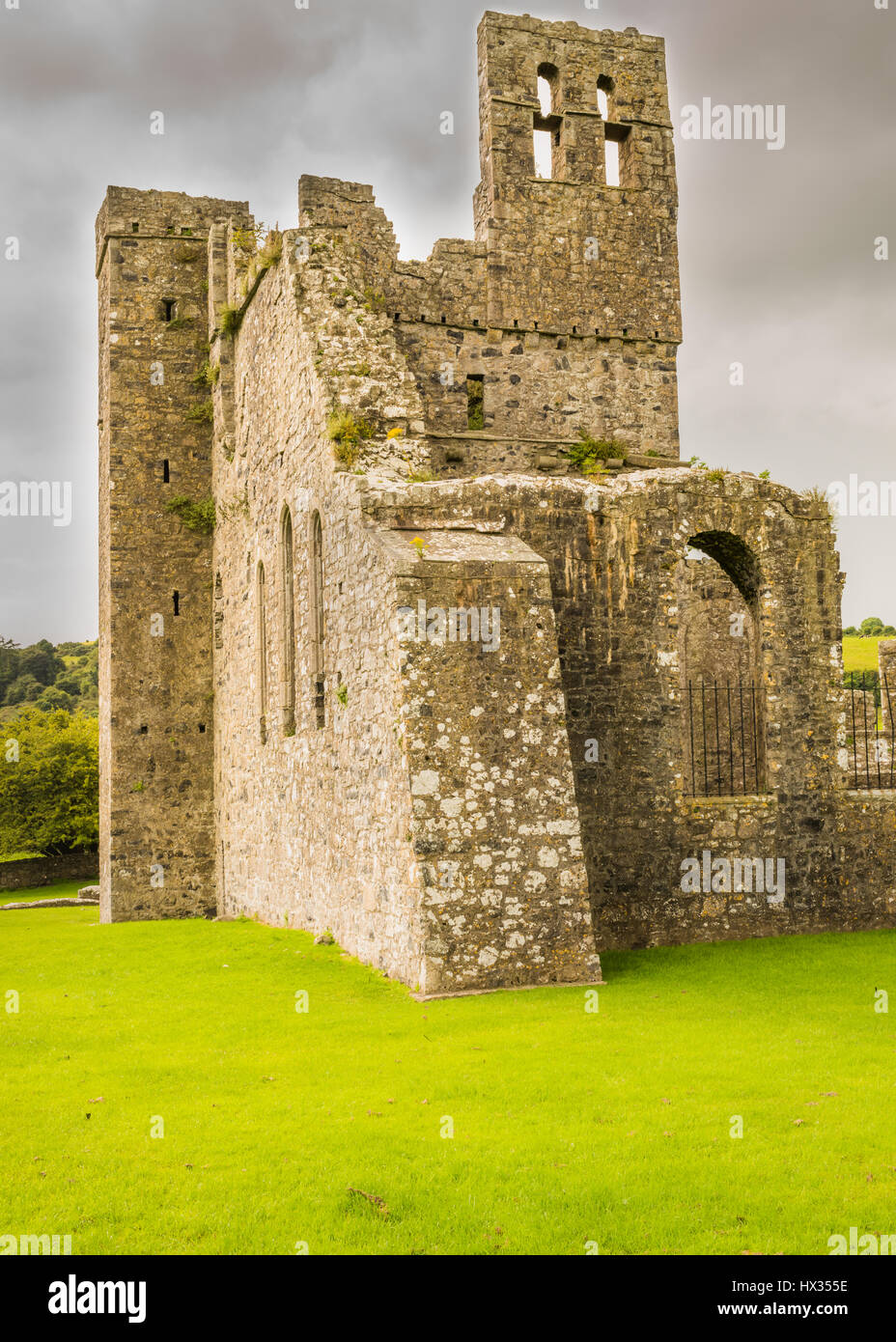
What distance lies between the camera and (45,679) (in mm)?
68625

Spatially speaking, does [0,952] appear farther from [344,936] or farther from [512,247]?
[512,247]

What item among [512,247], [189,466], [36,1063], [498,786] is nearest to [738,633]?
[512,247]

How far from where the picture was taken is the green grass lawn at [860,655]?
44094 millimetres

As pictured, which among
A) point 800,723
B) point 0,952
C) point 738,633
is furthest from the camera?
point 738,633

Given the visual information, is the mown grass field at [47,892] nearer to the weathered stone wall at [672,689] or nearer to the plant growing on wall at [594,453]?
the plant growing on wall at [594,453]

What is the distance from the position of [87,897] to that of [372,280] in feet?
53.4

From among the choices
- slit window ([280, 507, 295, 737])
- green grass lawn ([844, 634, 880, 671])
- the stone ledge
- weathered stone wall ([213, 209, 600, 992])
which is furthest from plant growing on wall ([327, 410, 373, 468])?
green grass lawn ([844, 634, 880, 671])

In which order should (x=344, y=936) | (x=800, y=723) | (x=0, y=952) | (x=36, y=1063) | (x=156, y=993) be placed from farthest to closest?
(x=0, y=952)
(x=800, y=723)
(x=344, y=936)
(x=156, y=993)
(x=36, y=1063)

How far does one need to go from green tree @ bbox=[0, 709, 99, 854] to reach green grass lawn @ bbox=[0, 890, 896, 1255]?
83.4ft

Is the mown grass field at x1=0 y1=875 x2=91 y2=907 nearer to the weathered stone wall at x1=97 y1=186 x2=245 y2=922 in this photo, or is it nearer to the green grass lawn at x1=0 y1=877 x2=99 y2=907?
the green grass lawn at x1=0 y1=877 x2=99 y2=907

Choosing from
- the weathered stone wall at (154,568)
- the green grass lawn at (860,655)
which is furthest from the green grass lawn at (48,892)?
the green grass lawn at (860,655)

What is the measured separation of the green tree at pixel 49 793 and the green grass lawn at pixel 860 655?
2551 centimetres

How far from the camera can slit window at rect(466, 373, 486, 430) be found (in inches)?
801

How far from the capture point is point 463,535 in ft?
36.9
